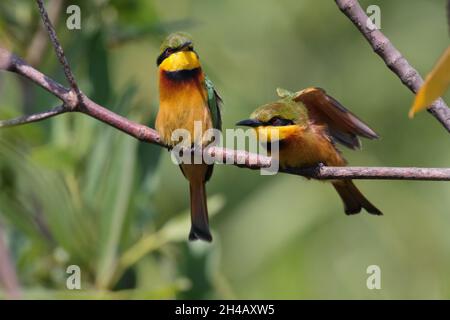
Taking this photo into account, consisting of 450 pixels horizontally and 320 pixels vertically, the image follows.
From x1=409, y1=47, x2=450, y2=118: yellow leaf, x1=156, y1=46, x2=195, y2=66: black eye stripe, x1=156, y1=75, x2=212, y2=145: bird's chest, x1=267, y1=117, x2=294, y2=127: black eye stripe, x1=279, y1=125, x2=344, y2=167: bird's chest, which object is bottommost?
x1=409, y1=47, x2=450, y2=118: yellow leaf

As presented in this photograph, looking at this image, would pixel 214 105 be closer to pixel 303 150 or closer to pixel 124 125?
pixel 303 150

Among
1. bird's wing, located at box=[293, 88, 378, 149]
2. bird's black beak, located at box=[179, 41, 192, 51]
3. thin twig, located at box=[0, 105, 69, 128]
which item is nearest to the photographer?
thin twig, located at box=[0, 105, 69, 128]

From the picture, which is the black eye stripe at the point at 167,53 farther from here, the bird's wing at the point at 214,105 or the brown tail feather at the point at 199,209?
the brown tail feather at the point at 199,209

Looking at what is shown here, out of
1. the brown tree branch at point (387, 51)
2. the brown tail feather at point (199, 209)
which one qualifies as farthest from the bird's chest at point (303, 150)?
the brown tree branch at point (387, 51)

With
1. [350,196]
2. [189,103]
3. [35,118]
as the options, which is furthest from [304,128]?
[35,118]

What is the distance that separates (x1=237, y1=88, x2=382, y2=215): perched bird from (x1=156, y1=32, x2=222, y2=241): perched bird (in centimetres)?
23

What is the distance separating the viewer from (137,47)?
4879 mm

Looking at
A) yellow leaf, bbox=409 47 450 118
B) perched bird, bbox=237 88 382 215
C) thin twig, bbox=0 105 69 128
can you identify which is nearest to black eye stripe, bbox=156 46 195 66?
perched bird, bbox=237 88 382 215

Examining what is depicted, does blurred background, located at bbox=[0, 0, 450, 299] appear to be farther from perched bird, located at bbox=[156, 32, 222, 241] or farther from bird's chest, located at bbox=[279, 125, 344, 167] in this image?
bird's chest, located at bbox=[279, 125, 344, 167]

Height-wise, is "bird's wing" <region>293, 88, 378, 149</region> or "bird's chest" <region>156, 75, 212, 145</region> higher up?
"bird's chest" <region>156, 75, 212, 145</region>

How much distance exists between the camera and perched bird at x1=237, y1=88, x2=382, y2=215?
7.97 ft

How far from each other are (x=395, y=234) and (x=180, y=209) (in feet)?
3.56

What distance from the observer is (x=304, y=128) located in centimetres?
252

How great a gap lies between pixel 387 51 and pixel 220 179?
114 inches
